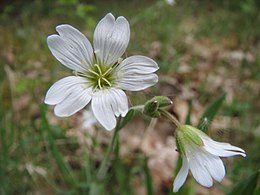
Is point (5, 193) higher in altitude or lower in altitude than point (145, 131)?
higher

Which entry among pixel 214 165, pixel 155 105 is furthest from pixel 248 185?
pixel 155 105

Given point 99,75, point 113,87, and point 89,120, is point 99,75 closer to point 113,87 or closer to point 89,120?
point 113,87

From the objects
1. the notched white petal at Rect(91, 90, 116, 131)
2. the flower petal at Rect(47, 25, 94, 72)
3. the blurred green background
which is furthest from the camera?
the blurred green background

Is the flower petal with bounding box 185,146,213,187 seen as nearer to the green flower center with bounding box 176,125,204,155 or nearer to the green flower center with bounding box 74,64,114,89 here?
the green flower center with bounding box 176,125,204,155

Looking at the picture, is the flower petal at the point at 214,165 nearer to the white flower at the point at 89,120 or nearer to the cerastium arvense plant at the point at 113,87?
the cerastium arvense plant at the point at 113,87

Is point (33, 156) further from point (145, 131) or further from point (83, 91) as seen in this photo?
point (83, 91)

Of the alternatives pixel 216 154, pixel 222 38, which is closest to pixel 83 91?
pixel 216 154

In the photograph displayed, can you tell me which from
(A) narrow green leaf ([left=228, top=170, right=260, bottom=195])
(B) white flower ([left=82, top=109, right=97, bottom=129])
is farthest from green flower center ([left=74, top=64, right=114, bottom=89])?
(B) white flower ([left=82, top=109, right=97, bottom=129])
